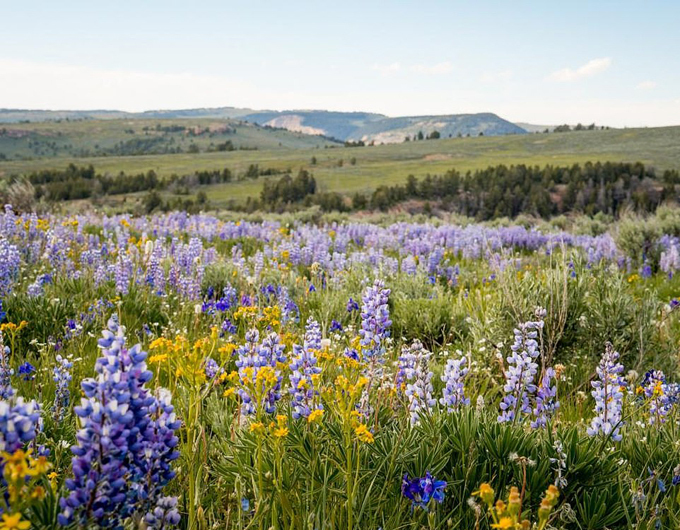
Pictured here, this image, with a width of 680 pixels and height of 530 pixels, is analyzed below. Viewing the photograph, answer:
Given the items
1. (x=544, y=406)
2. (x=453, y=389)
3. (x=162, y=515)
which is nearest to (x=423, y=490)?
(x=453, y=389)

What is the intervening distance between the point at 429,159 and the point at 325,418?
272 feet

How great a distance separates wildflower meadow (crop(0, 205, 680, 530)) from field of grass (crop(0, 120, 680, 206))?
34530 mm

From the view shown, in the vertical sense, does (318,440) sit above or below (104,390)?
below

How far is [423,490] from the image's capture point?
2.04m

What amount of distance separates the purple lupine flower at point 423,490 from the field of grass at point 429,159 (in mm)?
37803

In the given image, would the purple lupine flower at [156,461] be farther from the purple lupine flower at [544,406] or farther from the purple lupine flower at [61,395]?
the purple lupine flower at [544,406]

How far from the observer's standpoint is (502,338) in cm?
494

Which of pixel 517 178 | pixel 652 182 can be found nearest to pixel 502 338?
pixel 517 178

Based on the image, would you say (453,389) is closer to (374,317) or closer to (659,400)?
(374,317)

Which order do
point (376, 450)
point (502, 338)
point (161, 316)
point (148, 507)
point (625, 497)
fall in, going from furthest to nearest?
point (161, 316)
point (502, 338)
point (376, 450)
point (625, 497)
point (148, 507)

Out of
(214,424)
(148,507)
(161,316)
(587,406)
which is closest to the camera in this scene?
(148,507)

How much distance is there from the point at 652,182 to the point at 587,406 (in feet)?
115

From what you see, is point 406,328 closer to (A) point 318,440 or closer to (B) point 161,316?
(B) point 161,316

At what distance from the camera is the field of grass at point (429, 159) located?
52.7m
